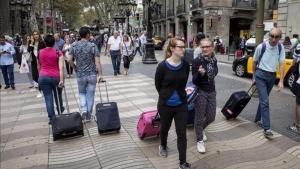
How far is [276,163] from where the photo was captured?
194 inches

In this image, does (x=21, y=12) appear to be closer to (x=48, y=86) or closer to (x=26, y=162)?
(x=48, y=86)

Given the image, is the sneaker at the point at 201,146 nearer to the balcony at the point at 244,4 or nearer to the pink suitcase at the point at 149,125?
the pink suitcase at the point at 149,125

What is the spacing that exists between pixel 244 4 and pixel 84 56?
34.3 m

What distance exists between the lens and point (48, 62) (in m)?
6.65

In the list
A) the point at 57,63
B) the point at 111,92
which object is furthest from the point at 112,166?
the point at 111,92

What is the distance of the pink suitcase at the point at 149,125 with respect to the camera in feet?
→ 18.5

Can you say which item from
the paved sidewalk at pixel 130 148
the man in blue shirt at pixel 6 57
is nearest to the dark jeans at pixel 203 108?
the paved sidewalk at pixel 130 148

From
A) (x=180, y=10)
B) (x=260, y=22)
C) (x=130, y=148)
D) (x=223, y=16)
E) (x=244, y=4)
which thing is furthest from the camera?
(x=180, y=10)

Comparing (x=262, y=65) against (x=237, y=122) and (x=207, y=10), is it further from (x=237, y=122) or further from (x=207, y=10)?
(x=207, y=10)

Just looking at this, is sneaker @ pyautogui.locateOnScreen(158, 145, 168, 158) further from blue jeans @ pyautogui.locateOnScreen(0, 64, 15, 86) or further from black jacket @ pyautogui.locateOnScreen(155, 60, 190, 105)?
blue jeans @ pyautogui.locateOnScreen(0, 64, 15, 86)

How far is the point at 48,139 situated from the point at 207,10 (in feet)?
106

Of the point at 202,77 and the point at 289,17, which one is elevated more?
the point at 289,17

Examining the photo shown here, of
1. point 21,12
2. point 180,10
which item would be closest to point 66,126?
point 21,12

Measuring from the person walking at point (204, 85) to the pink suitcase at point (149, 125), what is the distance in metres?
0.69
